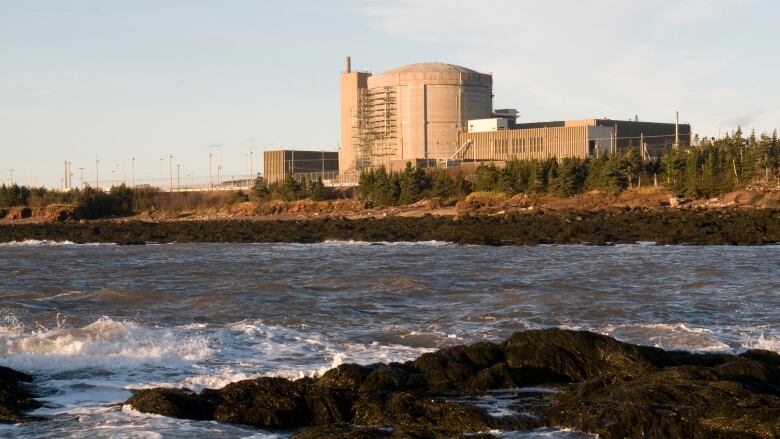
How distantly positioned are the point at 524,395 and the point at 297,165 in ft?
385

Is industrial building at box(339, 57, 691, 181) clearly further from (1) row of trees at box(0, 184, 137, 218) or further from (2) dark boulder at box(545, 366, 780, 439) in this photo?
(2) dark boulder at box(545, 366, 780, 439)

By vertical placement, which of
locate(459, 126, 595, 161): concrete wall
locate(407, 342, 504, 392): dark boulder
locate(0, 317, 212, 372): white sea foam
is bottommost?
locate(0, 317, 212, 372): white sea foam

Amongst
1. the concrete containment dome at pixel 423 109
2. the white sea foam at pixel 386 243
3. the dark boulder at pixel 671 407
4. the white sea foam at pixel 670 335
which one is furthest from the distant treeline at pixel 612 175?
the dark boulder at pixel 671 407

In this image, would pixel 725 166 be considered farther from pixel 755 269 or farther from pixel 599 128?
pixel 755 269

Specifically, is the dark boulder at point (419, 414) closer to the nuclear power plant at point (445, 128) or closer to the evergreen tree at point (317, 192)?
the evergreen tree at point (317, 192)

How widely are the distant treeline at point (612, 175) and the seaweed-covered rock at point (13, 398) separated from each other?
6290 centimetres

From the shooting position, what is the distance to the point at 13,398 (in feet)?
46.1

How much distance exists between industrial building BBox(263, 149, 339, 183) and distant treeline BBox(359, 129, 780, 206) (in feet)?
104

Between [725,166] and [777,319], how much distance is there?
58.1m

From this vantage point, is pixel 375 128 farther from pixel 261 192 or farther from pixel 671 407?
pixel 671 407

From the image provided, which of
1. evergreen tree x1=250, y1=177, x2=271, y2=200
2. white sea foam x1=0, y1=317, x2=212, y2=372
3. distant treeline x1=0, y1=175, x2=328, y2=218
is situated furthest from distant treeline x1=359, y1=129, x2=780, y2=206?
white sea foam x1=0, y1=317, x2=212, y2=372

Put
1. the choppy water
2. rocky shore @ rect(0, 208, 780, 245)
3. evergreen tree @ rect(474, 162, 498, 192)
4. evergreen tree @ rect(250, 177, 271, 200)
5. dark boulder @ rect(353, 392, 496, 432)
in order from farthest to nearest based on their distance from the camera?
evergreen tree @ rect(250, 177, 271, 200)
evergreen tree @ rect(474, 162, 498, 192)
rocky shore @ rect(0, 208, 780, 245)
the choppy water
dark boulder @ rect(353, 392, 496, 432)

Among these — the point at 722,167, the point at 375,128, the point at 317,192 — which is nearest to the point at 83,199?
the point at 317,192

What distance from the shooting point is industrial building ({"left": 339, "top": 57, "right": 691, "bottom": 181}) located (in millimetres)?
110312
